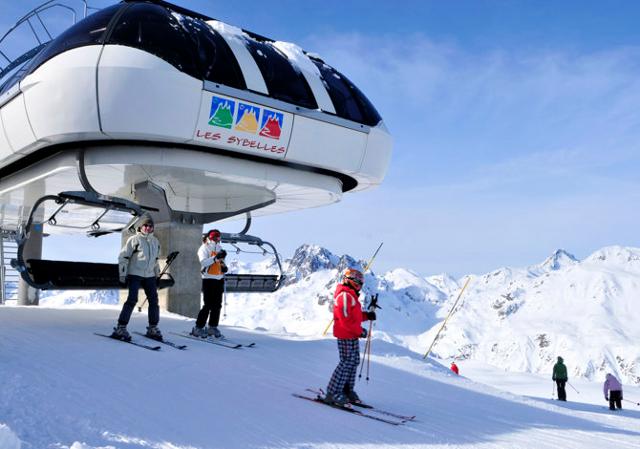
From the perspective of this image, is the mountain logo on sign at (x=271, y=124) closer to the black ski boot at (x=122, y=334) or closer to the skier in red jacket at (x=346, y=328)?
the black ski boot at (x=122, y=334)

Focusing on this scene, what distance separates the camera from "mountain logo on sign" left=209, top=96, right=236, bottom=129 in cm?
1198

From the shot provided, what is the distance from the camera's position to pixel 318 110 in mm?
13492

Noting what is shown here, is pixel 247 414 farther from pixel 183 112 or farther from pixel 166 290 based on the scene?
pixel 166 290

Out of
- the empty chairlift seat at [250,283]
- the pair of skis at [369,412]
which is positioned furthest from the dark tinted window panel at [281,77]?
the pair of skis at [369,412]

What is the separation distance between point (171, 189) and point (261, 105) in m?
3.78

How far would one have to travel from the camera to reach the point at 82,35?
1203 centimetres

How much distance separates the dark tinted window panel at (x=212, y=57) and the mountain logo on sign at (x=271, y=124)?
752mm

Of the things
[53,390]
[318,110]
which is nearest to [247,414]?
[53,390]

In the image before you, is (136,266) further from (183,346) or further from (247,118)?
(247,118)

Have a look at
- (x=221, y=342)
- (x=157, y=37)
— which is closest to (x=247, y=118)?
(x=157, y=37)

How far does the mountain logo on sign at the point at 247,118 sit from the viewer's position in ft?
40.7

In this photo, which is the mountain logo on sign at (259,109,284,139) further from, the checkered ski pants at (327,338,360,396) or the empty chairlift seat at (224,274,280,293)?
the checkered ski pants at (327,338,360,396)

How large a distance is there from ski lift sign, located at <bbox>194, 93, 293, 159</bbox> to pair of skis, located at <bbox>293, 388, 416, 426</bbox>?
648cm

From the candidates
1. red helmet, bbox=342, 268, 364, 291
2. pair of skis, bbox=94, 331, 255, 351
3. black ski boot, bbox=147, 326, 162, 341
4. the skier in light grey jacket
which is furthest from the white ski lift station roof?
red helmet, bbox=342, 268, 364, 291
